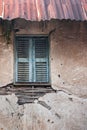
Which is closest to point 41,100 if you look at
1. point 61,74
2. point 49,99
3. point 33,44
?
point 49,99

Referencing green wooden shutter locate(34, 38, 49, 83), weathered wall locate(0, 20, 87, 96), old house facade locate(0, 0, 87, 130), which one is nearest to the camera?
old house facade locate(0, 0, 87, 130)

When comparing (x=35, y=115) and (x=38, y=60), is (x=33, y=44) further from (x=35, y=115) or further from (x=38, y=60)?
(x=35, y=115)

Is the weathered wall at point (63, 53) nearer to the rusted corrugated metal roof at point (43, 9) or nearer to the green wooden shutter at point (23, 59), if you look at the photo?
the green wooden shutter at point (23, 59)

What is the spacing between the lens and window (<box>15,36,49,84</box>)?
7668 millimetres

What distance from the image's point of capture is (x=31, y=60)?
7.72 meters

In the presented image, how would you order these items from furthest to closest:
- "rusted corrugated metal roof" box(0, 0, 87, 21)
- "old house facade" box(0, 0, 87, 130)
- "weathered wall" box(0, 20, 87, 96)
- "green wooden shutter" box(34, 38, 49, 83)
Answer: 1. "green wooden shutter" box(34, 38, 49, 83)
2. "weathered wall" box(0, 20, 87, 96)
3. "old house facade" box(0, 0, 87, 130)
4. "rusted corrugated metal roof" box(0, 0, 87, 21)

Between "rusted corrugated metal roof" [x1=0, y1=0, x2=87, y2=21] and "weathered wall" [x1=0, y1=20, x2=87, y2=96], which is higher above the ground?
"rusted corrugated metal roof" [x1=0, y1=0, x2=87, y2=21]

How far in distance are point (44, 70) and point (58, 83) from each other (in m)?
0.45

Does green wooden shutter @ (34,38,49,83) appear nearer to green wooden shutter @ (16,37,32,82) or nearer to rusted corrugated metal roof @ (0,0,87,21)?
green wooden shutter @ (16,37,32,82)

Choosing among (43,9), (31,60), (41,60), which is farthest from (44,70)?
(43,9)

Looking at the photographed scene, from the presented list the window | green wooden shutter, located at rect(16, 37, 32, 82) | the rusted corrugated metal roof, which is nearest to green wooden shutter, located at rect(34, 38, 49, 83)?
the window

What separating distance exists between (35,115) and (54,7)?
231cm

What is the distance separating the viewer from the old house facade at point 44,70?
7.33 meters

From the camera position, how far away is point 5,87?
750 cm
